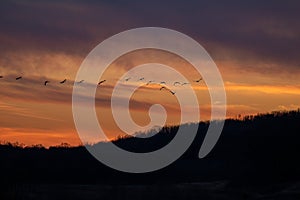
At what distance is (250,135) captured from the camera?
79938 millimetres

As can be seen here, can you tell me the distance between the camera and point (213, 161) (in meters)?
80.1

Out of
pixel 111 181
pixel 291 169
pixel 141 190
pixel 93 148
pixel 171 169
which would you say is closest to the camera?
pixel 141 190

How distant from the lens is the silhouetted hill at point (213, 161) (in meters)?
65.8

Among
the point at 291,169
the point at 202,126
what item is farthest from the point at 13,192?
the point at 202,126

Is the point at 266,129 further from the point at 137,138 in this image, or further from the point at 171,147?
the point at 137,138

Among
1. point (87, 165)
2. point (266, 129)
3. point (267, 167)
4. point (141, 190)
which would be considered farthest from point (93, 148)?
point (141, 190)

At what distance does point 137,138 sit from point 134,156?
40.4 ft

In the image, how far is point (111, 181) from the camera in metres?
76.4

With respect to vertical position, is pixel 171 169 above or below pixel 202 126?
below

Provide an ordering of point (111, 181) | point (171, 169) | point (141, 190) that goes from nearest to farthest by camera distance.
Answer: point (141, 190), point (111, 181), point (171, 169)

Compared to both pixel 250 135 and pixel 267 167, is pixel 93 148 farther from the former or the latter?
pixel 267 167

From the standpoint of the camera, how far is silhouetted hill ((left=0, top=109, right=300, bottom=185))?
216 feet

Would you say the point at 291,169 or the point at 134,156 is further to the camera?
the point at 134,156

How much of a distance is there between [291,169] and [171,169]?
22.6 meters
